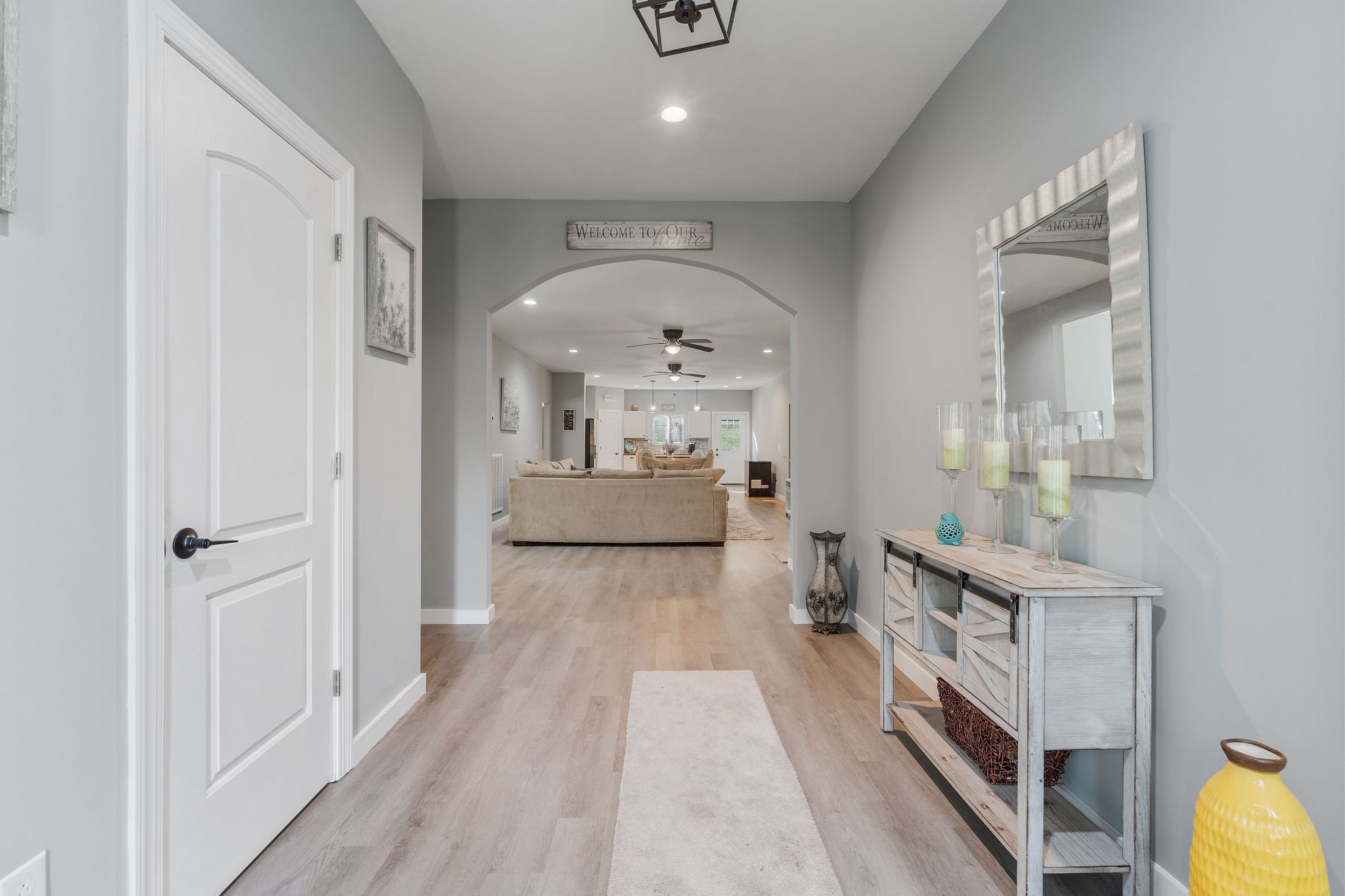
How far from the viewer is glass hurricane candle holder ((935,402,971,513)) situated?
2.22 metres

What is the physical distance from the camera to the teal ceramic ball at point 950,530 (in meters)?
2.13

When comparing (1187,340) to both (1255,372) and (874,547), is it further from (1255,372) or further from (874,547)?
(874,547)

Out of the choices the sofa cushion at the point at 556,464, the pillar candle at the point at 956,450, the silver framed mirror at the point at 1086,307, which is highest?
the silver framed mirror at the point at 1086,307

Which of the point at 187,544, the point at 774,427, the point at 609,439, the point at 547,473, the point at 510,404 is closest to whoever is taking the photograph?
the point at 187,544

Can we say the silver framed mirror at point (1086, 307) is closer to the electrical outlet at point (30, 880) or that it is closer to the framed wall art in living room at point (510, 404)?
the electrical outlet at point (30, 880)

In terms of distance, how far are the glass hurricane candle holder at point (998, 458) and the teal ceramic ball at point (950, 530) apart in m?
0.08

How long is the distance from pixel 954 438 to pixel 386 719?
2.39 m

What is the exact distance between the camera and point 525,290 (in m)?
4.04

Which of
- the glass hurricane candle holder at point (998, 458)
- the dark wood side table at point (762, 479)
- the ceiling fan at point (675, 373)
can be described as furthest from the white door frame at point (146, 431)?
the dark wood side table at point (762, 479)

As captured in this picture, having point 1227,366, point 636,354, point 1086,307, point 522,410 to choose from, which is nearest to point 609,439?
point 522,410

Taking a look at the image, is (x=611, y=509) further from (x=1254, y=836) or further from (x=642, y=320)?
(x=1254, y=836)

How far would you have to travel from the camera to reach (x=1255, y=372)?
1.28 meters

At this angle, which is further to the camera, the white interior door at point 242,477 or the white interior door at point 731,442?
the white interior door at point 731,442

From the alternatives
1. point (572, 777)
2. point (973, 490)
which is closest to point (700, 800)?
point (572, 777)
